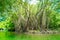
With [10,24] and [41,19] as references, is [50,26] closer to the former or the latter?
[41,19]

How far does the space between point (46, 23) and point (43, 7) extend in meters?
2.89

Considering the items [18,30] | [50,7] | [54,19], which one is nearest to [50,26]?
[54,19]

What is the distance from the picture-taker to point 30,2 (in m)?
28.5

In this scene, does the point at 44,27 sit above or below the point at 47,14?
below

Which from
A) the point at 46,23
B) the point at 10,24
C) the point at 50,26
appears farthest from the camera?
the point at 10,24

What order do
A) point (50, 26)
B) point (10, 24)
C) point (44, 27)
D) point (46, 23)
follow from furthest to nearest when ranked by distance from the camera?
point (10, 24)
point (50, 26)
point (46, 23)
point (44, 27)

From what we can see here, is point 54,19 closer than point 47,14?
No

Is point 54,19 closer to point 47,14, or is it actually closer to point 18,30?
point 47,14

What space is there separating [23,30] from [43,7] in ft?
14.9

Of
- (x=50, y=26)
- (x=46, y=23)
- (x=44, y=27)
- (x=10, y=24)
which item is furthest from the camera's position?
(x=10, y=24)

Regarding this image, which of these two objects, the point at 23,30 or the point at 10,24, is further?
the point at 10,24

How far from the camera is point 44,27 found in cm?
2842

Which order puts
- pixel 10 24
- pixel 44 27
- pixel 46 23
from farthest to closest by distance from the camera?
pixel 10 24 → pixel 46 23 → pixel 44 27

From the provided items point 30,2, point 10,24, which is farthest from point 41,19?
point 10,24
